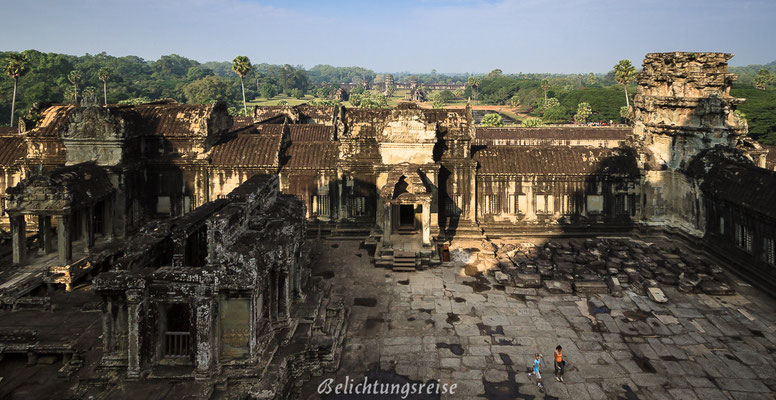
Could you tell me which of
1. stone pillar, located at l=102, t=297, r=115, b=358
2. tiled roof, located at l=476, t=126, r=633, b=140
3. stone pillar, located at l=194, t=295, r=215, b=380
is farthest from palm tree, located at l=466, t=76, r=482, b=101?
stone pillar, located at l=102, t=297, r=115, b=358

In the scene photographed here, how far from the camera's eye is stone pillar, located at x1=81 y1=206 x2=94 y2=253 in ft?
66.2

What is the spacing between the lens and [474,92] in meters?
191

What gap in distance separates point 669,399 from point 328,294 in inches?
429

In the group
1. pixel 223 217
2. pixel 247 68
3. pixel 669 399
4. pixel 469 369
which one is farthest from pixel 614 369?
pixel 247 68

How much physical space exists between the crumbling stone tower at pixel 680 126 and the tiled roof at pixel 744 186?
1388 mm

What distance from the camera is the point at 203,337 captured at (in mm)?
11469

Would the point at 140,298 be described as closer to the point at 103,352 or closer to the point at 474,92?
the point at 103,352

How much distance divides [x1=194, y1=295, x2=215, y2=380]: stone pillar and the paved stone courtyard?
271 centimetres

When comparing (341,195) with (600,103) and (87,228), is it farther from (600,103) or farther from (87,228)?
(600,103)

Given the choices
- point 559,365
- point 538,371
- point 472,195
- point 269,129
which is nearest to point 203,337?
point 538,371

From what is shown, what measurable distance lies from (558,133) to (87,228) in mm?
48311

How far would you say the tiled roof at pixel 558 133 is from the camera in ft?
174

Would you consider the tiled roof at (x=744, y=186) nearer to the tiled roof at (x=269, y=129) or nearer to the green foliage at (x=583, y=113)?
the tiled roof at (x=269, y=129)

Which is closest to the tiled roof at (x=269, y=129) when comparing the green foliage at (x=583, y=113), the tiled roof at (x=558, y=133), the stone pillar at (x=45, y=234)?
the stone pillar at (x=45, y=234)
